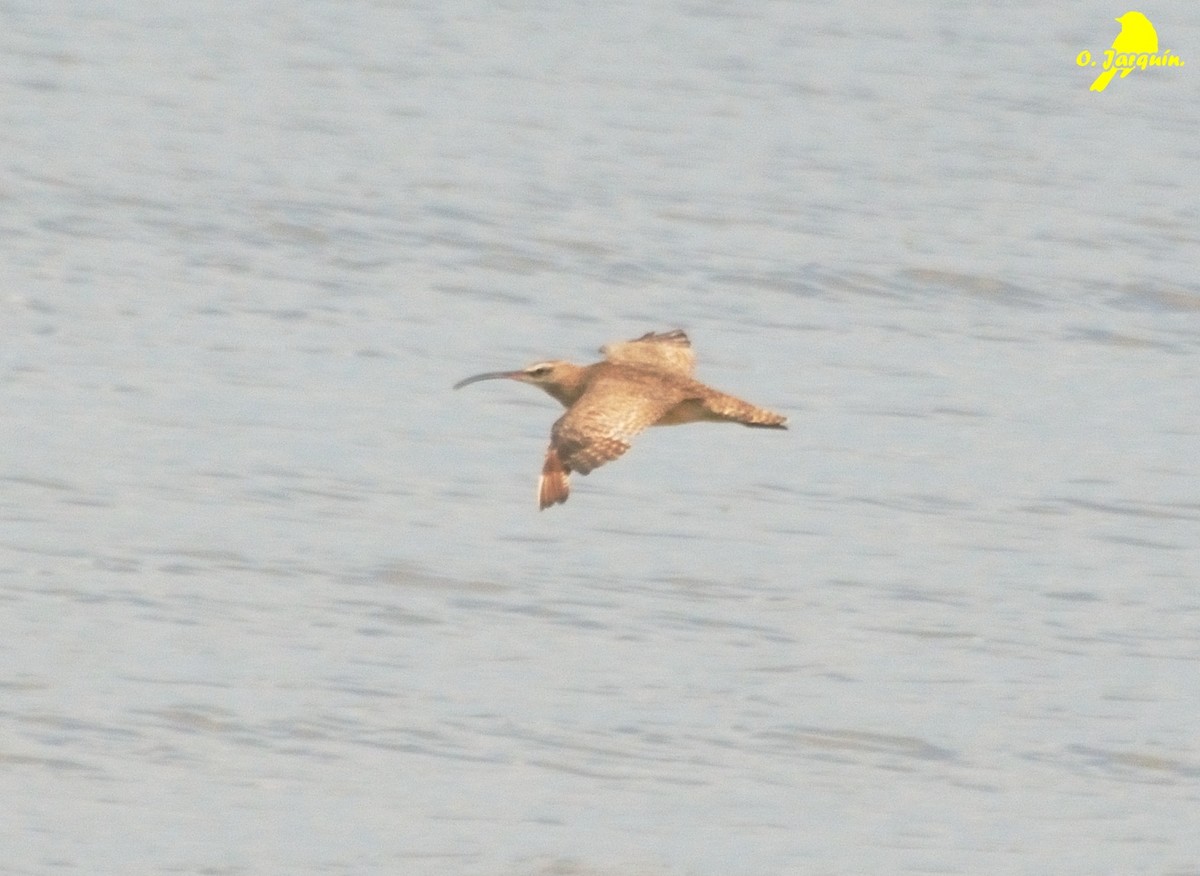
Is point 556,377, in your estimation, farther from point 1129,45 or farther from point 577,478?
point 1129,45

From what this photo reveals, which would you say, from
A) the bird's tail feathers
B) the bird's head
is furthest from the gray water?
the bird's tail feathers

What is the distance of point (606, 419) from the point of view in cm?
1005

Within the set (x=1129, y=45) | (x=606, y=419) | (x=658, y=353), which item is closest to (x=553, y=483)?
(x=606, y=419)

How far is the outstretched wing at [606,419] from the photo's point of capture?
977cm

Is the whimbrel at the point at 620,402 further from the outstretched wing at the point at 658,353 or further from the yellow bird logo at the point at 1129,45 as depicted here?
the yellow bird logo at the point at 1129,45

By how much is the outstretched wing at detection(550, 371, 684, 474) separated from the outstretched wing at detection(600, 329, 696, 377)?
74 centimetres

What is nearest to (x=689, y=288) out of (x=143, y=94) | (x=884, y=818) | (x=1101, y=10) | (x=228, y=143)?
(x=228, y=143)

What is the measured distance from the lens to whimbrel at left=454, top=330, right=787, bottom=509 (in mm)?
9758

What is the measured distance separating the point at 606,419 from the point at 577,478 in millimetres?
4368

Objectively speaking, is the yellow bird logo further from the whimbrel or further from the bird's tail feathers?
the bird's tail feathers

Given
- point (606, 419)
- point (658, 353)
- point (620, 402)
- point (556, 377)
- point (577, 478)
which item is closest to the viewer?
point (606, 419)

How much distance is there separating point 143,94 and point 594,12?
17.6 feet

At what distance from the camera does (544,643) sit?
1210 centimetres

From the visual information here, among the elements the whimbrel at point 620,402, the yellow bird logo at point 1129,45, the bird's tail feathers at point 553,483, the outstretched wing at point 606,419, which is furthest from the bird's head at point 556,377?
the yellow bird logo at point 1129,45
